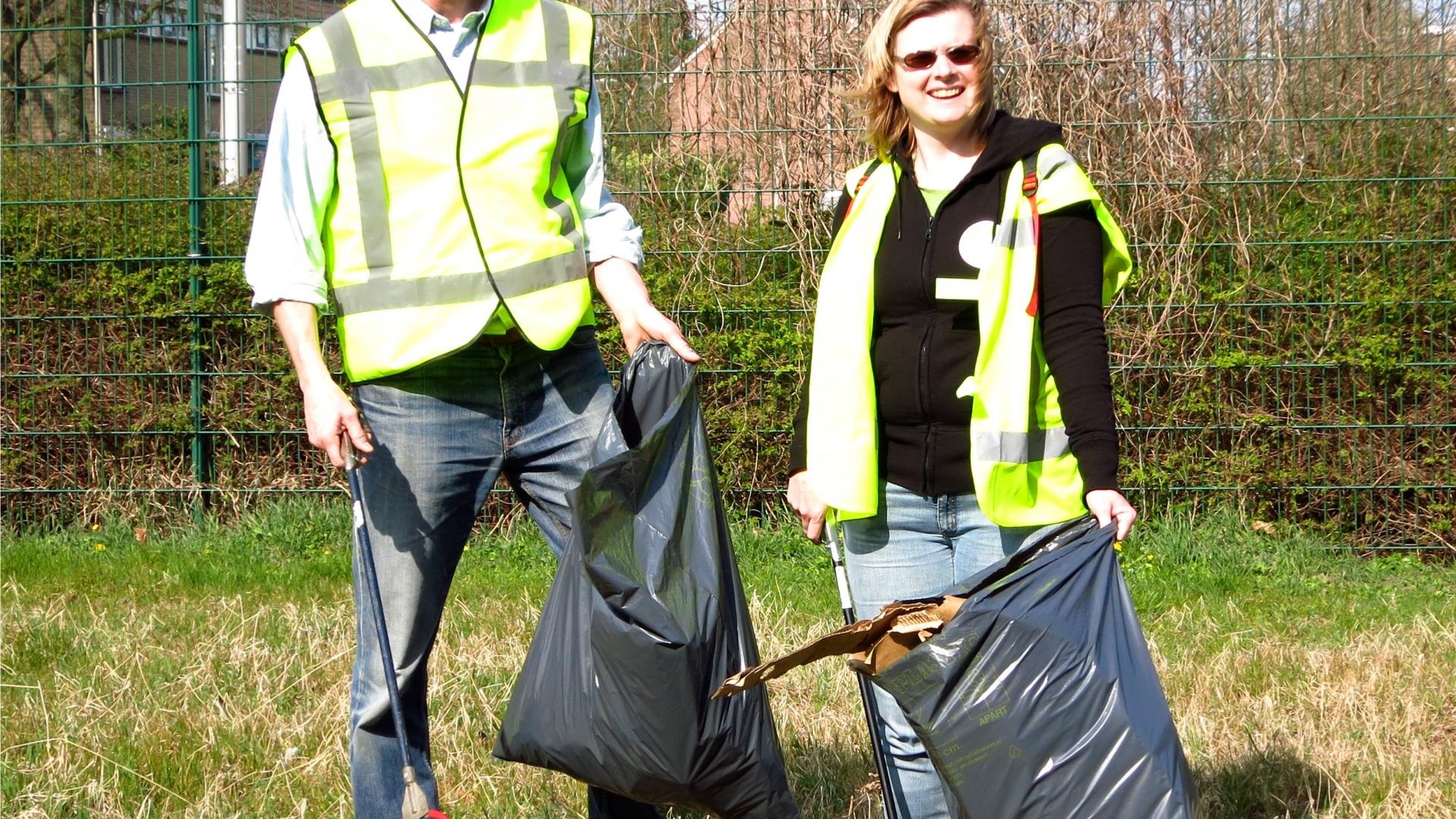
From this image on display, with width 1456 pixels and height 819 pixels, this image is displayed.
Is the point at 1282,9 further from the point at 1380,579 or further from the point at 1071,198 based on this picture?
the point at 1071,198

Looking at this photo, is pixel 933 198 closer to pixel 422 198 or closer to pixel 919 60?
pixel 919 60

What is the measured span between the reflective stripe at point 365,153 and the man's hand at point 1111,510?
4.45 feet

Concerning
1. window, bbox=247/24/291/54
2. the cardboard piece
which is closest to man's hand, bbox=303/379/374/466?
the cardboard piece

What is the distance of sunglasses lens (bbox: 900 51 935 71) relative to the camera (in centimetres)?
257

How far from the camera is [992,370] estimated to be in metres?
2.53

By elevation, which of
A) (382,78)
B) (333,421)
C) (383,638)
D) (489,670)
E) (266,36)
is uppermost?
(266,36)

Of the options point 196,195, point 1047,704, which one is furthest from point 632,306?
point 196,195

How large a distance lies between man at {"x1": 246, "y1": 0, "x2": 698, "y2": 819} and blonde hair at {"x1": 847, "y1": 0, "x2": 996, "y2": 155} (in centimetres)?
55

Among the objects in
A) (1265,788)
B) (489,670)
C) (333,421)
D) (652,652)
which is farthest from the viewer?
(489,670)

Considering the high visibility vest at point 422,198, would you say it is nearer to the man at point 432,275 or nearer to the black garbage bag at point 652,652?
the man at point 432,275

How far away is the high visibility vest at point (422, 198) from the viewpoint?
8.55 feet

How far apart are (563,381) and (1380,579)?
4106mm

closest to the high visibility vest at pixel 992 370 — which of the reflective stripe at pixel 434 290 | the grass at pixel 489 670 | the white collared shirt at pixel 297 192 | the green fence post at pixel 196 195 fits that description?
the reflective stripe at pixel 434 290

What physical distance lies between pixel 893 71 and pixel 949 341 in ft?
1.74
